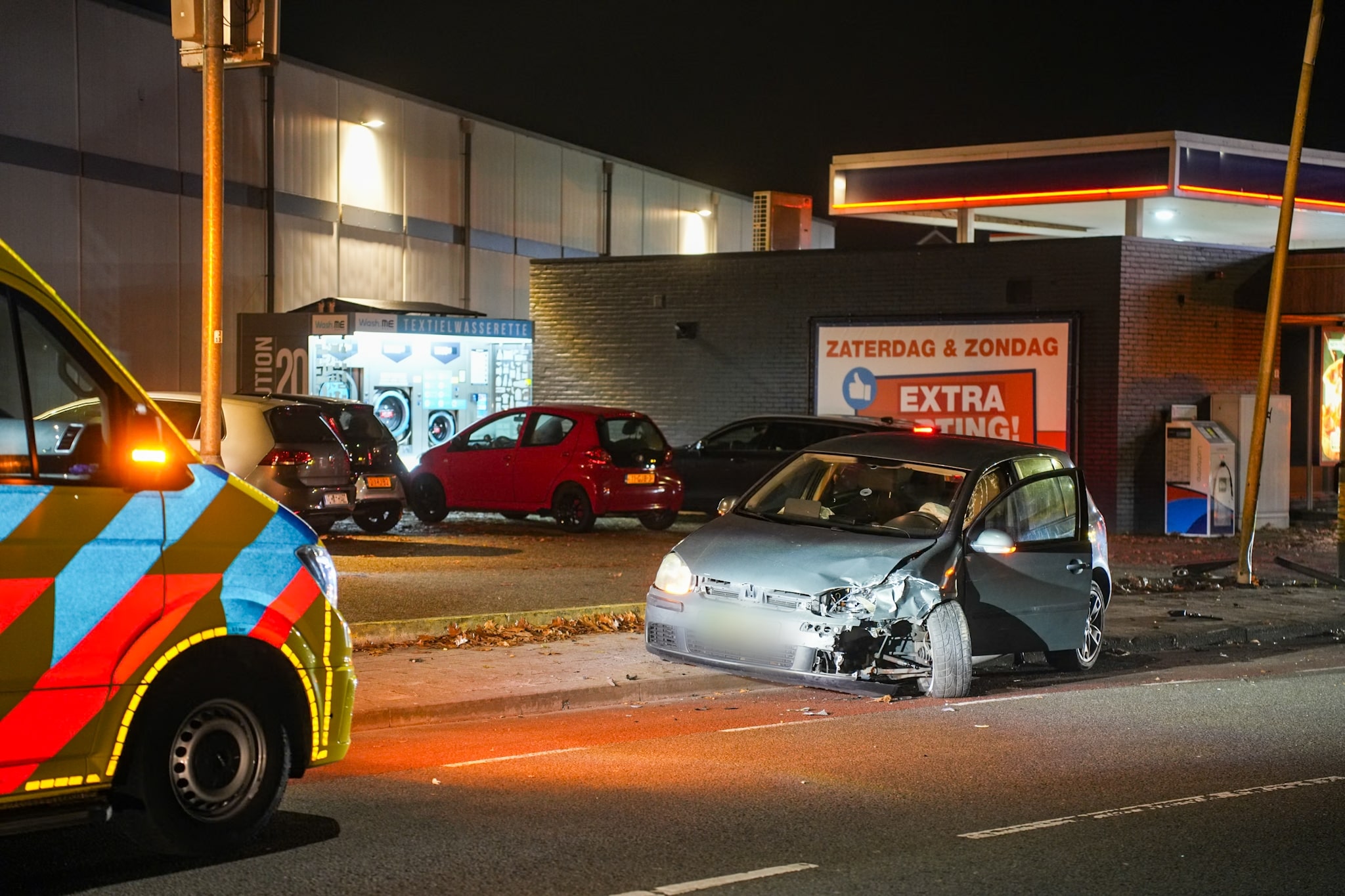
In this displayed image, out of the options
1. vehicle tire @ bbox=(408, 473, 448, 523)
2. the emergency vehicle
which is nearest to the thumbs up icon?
vehicle tire @ bbox=(408, 473, 448, 523)

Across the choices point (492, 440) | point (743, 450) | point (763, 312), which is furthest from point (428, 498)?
point (763, 312)

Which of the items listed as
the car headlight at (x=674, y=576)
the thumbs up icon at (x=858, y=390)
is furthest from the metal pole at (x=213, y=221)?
the thumbs up icon at (x=858, y=390)

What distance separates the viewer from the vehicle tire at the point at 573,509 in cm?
1927

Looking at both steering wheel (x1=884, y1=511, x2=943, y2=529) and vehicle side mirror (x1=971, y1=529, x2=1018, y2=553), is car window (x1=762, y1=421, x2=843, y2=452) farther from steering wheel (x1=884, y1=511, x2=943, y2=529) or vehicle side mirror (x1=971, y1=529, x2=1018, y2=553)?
vehicle side mirror (x1=971, y1=529, x2=1018, y2=553)

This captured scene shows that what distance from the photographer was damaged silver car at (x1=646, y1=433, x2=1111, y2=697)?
367 inches

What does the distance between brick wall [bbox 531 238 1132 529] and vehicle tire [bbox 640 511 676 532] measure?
4923 millimetres

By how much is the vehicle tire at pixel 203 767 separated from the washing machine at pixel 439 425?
19344 mm

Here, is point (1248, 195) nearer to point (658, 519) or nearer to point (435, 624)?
point (658, 519)

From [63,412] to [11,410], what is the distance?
0.44m

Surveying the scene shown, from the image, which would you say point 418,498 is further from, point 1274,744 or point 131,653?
point 131,653

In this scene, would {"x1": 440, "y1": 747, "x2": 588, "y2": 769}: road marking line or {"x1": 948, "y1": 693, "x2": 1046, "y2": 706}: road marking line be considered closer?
{"x1": 440, "y1": 747, "x2": 588, "y2": 769}: road marking line

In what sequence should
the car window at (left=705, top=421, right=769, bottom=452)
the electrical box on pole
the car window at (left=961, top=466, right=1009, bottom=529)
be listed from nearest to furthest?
Answer: 1. the electrical box on pole
2. the car window at (left=961, top=466, right=1009, bottom=529)
3. the car window at (left=705, top=421, right=769, bottom=452)

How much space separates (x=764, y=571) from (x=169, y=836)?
14.8ft

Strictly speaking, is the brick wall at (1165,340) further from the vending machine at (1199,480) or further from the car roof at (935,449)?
the car roof at (935,449)
